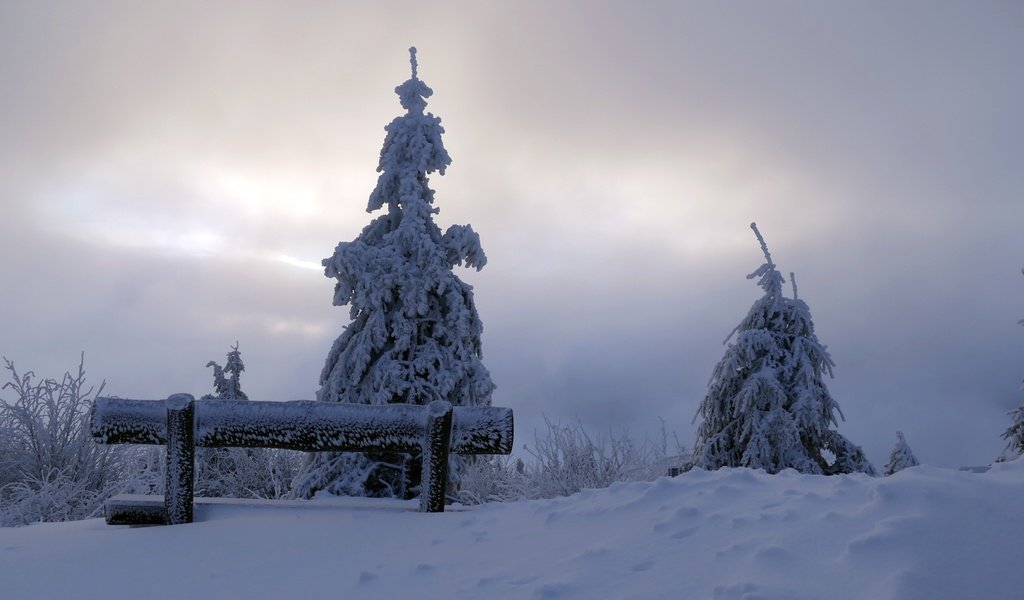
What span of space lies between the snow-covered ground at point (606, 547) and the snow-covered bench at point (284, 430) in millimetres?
377

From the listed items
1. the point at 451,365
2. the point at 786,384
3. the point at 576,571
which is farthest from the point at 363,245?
the point at 576,571

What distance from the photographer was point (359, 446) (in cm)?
744

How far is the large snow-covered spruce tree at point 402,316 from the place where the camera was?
13.5 meters

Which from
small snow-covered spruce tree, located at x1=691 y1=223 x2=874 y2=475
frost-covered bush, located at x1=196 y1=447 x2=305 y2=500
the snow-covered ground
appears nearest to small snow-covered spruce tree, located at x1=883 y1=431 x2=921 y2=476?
small snow-covered spruce tree, located at x1=691 y1=223 x2=874 y2=475

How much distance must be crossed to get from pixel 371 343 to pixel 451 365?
1555 mm

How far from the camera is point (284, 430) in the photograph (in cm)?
743

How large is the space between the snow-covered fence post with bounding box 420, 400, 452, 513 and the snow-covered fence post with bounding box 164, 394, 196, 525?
7.53 feet

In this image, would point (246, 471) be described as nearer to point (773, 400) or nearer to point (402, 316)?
point (402, 316)

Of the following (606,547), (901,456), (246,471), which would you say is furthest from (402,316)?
(901,456)

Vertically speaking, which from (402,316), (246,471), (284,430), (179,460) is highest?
(402,316)

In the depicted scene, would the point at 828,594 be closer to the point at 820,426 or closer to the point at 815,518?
the point at 815,518

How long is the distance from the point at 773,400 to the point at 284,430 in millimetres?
8839

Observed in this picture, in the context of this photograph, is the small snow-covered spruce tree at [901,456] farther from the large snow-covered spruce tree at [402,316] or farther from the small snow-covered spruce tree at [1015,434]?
the large snow-covered spruce tree at [402,316]

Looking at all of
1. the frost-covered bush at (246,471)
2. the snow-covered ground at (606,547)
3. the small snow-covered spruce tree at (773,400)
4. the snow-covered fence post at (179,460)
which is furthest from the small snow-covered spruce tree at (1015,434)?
the frost-covered bush at (246,471)
